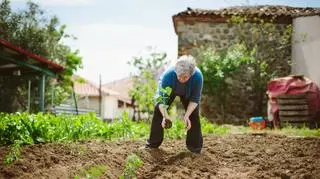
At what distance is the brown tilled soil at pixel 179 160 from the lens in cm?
432

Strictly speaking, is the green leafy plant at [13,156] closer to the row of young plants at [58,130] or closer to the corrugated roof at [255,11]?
the row of young plants at [58,130]

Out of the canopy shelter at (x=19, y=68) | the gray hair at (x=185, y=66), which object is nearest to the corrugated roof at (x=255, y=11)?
the canopy shelter at (x=19, y=68)

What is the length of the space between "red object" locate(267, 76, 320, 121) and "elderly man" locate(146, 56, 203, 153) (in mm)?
6308

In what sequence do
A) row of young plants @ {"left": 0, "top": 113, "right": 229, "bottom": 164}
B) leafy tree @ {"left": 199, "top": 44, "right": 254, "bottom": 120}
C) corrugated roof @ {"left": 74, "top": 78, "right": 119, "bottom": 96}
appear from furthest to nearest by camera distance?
corrugated roof @ {"left": 74, "top": 78, "right": 119, "bottom": 96}
leafy tree @ {"left": 199, "top": 44, "right": 254, "bottom": 120}
row of young plants @ {"left": 0, "top": 113, "right": 229, "bottom": 164}

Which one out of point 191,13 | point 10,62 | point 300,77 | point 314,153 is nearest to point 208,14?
point 191,13

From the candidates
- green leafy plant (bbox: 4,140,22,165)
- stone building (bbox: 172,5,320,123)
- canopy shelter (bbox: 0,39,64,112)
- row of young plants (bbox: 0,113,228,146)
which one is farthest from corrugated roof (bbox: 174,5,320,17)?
green leafy plant (bbox: 4,140,22,165)

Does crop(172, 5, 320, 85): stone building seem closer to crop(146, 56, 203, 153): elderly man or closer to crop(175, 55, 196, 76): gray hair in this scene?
crop(146, 56, 203, 153): elderly man

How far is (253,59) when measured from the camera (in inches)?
551

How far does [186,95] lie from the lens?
5402mm

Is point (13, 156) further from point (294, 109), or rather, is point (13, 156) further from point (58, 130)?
point (294, 109)

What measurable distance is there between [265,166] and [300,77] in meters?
7.27

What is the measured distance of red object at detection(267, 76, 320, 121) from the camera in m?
11.2

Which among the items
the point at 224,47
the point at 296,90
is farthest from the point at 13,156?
the point at 224,47

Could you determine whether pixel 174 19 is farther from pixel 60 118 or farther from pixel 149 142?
pixel 149 142
